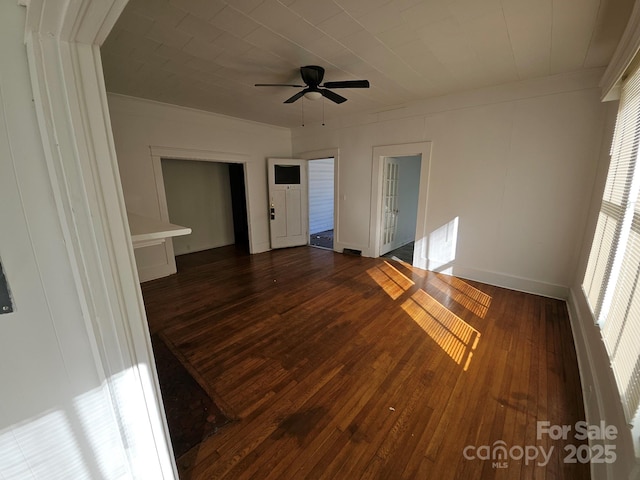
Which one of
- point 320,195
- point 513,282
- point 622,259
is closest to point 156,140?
point 320,195

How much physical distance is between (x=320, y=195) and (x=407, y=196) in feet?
9.59

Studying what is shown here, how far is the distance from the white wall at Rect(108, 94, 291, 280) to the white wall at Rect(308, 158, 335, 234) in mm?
2434

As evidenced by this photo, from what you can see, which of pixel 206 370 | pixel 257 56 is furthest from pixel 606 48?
pixel 206 370

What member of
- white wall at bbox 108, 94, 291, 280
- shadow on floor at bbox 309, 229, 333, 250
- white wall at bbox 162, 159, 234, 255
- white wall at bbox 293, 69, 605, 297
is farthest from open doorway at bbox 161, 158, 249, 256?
white wall at bbox 293, 69, 605, 297

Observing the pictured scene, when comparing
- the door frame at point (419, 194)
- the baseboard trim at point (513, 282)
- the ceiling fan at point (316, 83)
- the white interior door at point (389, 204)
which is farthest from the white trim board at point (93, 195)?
the white interior door at point (389, 204)

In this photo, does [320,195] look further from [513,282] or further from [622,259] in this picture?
[622,259]

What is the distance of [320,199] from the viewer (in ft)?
26.1

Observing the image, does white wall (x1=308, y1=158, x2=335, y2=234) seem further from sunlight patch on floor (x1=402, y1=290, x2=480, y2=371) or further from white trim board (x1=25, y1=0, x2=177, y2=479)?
white trim board (x1=25, y1=0, x2=177, y2=479)

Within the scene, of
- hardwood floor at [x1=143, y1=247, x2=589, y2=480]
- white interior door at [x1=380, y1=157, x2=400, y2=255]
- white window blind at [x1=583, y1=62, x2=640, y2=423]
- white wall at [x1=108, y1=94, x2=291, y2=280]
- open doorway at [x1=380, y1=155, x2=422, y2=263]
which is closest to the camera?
white window blind at [x1=583, y1=62, x2=640, y2=423]

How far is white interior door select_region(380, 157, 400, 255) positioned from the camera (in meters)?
4.89

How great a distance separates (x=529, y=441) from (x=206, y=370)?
2369 mm

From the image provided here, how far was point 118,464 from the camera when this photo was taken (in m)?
1.08

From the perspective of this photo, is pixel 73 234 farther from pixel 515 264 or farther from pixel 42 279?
pixel 515 264

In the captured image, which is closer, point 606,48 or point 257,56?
point 606,48
